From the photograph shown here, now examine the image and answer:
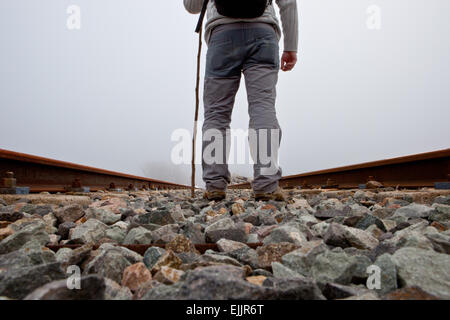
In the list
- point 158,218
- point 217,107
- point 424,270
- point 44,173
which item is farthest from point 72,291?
point 44,173

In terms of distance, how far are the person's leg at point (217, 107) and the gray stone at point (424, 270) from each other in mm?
2377

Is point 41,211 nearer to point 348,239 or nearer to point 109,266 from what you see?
point 109,266

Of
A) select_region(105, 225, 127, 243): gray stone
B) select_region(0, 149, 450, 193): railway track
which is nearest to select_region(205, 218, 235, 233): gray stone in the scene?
select_region(105, 225, 127, 243): gray stone

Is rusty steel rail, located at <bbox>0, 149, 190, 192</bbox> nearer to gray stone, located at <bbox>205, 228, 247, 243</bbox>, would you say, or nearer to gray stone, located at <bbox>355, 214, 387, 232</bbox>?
gray stone, located at <bbox>205, 228, 247, 243</bbox>

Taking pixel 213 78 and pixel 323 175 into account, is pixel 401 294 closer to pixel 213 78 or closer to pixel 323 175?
pixel 213 78

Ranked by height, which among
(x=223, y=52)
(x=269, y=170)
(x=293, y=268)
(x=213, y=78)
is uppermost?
(x=223, y=52)

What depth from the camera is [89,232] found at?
1.50 metres

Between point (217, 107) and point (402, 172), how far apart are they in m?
3.53

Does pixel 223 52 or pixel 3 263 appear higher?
pixel 223 52

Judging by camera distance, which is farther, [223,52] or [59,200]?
[223,52]

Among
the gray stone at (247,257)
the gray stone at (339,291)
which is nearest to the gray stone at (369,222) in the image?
the gray stone at (247,257)
